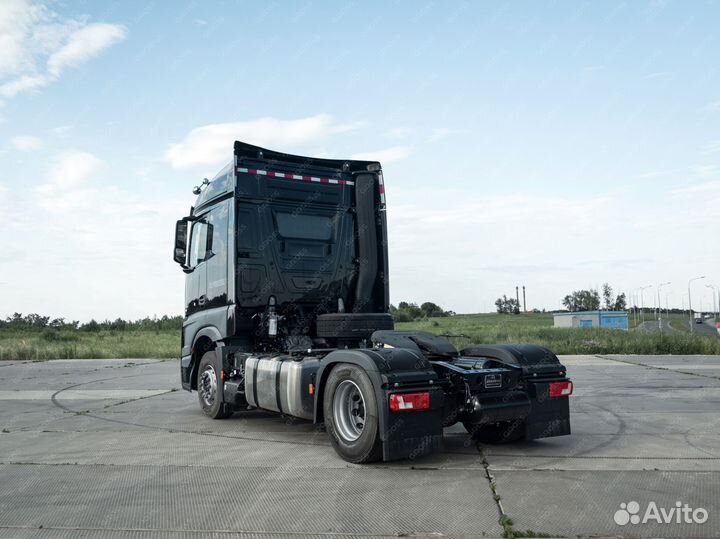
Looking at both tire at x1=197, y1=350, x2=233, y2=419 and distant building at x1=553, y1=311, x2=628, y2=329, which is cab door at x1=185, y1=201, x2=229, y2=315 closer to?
tire at x1=197, y1=350, x2=233, y2=419

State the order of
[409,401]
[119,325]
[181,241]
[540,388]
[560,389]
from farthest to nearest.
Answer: [119,325] < [181,241] < [560,389] < [540,388] < [409,401]

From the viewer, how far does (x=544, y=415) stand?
21.4 ft

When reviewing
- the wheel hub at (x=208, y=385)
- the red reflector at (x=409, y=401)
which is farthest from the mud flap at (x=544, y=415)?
the wheel hub at (x=208, y=385)

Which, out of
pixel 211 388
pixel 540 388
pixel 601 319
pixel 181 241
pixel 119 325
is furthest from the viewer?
pixel 601 319

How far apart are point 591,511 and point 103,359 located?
2323cm

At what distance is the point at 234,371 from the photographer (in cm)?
869

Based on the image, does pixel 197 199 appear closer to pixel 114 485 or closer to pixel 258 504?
pixel 114 485

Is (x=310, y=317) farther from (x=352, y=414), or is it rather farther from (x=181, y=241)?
(x=352, y=414)

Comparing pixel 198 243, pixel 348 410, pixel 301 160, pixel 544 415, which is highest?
pixel 301 160

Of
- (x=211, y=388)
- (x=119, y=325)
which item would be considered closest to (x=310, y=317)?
(x=211, y=388)

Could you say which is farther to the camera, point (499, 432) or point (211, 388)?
point (211, 388)

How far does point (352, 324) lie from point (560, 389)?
8.76 ft

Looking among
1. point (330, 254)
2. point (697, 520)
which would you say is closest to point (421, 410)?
point (697, 520)

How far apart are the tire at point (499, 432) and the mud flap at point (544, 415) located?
0.35ft
